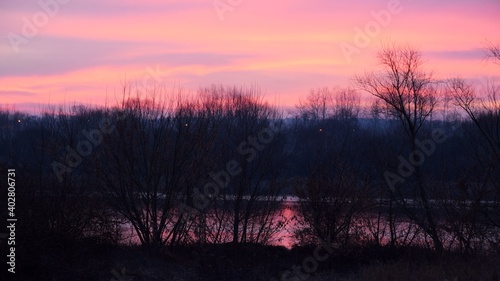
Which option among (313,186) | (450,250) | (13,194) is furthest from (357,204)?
(13,194)

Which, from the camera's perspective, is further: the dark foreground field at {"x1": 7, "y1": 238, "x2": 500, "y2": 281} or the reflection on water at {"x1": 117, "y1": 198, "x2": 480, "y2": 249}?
the reflection on water at {"x1": 117, "y1": 198, "x2": 480, "y2": 249}

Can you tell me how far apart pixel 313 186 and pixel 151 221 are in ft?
17.8

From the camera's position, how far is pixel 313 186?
1691cm

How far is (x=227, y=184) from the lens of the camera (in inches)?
669

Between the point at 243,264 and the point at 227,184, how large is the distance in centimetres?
308

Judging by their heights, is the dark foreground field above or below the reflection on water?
below

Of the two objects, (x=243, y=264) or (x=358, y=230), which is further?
(x=358, y=230)

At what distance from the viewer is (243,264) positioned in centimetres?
1488

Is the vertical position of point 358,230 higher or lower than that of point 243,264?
higher

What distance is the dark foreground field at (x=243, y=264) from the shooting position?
12.1 metres

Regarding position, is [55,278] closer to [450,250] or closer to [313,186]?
[313,186]

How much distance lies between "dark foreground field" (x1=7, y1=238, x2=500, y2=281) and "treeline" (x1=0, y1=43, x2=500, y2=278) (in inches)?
12.2

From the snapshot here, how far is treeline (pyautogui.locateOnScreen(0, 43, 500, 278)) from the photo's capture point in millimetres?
14320

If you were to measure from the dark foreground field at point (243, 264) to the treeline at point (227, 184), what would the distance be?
0.31 metres
